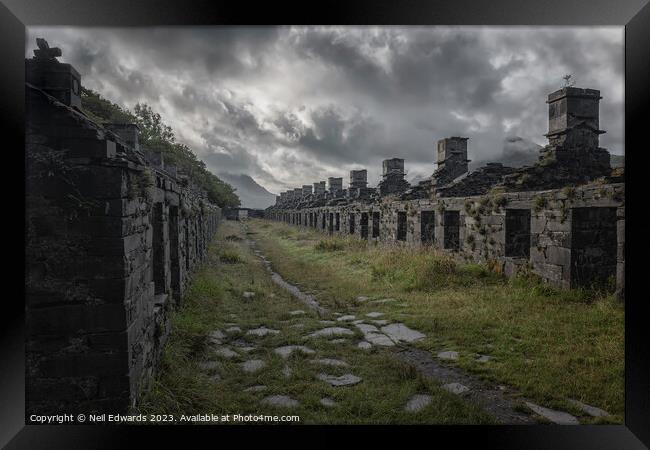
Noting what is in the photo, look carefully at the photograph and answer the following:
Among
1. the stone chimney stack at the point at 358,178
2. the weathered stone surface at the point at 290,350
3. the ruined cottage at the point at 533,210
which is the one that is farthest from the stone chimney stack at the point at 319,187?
the weathered stone surface at the point at 290,350

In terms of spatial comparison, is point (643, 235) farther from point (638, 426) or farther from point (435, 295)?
point (435, 295)

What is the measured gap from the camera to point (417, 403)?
3820 mm

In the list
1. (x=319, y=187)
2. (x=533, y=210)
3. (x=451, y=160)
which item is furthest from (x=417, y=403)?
(x=319, y=187)

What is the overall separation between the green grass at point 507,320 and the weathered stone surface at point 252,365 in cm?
228

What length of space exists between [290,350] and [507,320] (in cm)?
349

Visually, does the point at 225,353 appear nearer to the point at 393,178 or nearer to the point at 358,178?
the point at 393,178

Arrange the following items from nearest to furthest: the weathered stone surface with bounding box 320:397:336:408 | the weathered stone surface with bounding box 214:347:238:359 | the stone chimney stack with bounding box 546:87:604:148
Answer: the weathered stone surface with bounding box 320:397:336:408 → the weathered stone surface with bounding box 214:347:238:359 → the stone chimney stack with bounding box 546:87:604:148

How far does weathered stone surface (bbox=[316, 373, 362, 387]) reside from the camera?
13.9 feet

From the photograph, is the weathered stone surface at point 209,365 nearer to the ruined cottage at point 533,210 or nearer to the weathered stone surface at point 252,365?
the weathered stone surface at point 252,365

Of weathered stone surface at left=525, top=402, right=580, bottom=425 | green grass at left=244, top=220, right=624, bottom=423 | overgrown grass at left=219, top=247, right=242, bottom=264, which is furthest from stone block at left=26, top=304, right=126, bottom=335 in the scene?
overgrown grass at left=219, top=247, right=242, bottom=264

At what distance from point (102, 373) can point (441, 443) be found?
3108 millimetres

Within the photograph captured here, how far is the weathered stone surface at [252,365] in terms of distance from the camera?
459cm

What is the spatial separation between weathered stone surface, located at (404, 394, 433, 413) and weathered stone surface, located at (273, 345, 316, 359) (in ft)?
5.37

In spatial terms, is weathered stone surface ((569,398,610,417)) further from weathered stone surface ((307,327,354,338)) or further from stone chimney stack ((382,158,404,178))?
stone chimney stack ((382,158,404,178))
